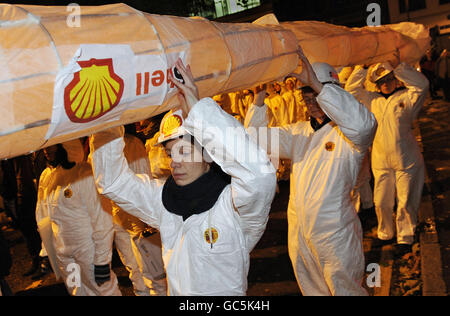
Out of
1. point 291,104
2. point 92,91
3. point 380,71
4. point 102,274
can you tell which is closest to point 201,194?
point 92,91

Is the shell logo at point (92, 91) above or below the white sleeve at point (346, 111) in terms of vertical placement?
above

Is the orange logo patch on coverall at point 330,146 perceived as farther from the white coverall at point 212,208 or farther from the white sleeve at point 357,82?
the white sleeve at point 357,82

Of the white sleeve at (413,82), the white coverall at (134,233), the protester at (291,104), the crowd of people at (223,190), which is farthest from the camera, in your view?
the protester at (291,104)

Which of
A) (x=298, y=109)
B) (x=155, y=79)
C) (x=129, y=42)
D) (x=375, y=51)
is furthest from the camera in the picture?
(x=298, y=109)

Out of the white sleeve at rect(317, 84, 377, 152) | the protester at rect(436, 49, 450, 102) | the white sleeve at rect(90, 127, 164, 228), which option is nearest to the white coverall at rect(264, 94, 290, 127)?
the white sleeve at rect(317, 84, 377, 152)

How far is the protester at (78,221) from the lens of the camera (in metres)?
4.74

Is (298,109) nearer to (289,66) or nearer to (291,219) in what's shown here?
(291,219)

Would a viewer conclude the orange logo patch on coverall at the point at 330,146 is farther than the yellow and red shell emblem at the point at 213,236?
Yes

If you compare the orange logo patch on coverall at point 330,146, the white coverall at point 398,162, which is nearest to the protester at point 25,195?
the orange logo patch on coverall at point 330,146

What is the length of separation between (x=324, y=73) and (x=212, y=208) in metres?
1.60

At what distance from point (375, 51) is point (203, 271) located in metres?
3.23

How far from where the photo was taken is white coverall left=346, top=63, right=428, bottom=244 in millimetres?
5801
